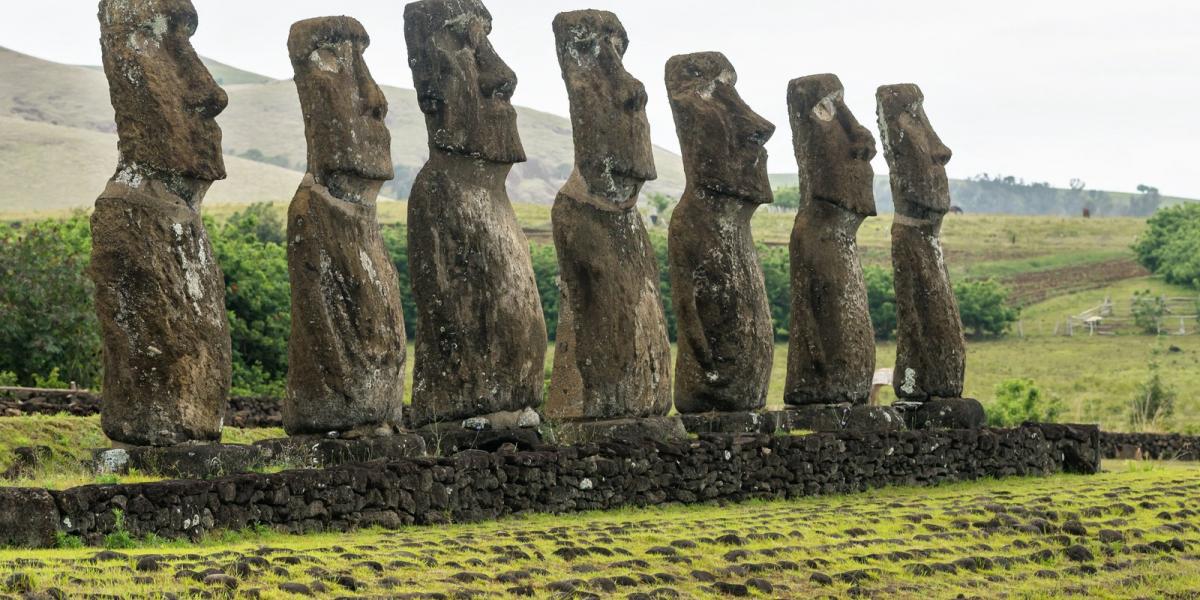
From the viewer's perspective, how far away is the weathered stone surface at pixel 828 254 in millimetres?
20016

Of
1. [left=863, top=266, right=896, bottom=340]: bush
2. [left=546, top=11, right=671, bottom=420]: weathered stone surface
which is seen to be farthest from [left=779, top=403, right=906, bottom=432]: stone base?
[left=863, top=266, right=896, bottom=340]: bush

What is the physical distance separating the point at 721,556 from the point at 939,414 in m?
8.58

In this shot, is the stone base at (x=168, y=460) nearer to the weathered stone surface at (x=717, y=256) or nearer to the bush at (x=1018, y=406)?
the weathered stone surface at (x=717, y=256)

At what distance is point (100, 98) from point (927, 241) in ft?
608

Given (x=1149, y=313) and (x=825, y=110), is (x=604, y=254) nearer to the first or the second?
(x=825, y=110)

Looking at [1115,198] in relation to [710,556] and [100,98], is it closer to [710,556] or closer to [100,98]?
[100,98]

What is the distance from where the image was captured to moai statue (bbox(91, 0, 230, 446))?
531 inches

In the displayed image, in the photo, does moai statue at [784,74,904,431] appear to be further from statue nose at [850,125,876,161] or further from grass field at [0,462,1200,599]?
grass field at [0,462,1200,599]

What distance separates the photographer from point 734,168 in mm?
18453

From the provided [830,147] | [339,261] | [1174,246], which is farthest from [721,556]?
[1174,246]

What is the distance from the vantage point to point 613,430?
16.9m

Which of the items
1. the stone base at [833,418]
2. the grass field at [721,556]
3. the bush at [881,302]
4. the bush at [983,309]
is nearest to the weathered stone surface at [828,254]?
the stone base at [833,418]

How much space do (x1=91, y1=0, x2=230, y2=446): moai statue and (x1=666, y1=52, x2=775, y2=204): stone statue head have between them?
19.5 ft

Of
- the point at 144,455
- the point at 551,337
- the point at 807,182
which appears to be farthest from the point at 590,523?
the point at 551,337
